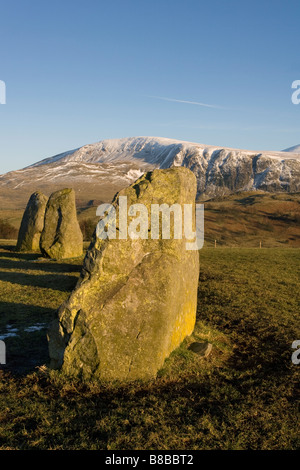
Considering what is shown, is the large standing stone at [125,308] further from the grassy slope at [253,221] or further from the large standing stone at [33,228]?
the grassy slope at [253,221]

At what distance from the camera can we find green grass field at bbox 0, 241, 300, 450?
→ 5.25 meters

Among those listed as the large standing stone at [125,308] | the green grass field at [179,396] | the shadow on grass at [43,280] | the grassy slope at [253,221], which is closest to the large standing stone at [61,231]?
the shadow on grass at [43,280]

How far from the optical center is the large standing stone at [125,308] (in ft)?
23.0

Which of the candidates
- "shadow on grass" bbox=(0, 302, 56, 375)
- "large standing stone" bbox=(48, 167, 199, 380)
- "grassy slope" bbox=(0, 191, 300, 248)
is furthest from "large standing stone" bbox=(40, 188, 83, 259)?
"grassy slope" bbox=(0, 191, 300, 248)

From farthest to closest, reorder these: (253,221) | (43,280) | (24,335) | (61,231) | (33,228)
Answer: (253,221)
(33,228)
(61,231)
(43,280)
(24,335)

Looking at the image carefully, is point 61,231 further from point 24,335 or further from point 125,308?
point 125,308

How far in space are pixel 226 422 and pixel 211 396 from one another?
0.85 meters

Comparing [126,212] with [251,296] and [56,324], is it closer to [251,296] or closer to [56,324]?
[56,324]

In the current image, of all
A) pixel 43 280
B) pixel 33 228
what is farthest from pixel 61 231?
pixel 43 280

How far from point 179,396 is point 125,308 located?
1875 millimetres

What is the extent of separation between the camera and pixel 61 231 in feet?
77.4

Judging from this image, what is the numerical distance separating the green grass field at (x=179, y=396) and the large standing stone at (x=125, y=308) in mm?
355

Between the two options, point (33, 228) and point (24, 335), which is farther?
point (33, 228)
